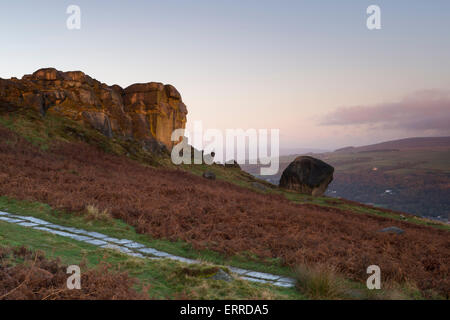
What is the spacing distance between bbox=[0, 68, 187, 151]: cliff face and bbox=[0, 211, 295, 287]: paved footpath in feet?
88.8

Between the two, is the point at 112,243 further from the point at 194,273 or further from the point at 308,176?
the point at 308,176

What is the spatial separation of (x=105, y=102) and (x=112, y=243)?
4464 cm

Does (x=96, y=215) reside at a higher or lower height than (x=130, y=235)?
higher

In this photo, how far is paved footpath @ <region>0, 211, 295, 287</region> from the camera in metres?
8.52

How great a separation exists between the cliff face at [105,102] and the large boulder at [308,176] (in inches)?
854

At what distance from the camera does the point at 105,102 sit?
167 feet

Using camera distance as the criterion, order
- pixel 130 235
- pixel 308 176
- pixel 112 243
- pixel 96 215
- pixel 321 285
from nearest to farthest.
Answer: pixel 321 285
pixel 112 243
pixel 130 235
pixel 96 215
pixel 308 176

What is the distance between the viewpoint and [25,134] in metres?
28.7

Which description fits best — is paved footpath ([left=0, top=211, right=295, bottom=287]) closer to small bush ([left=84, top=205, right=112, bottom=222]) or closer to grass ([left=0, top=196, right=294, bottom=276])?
grass ([left=0, top=196, right=294, bottom=276])

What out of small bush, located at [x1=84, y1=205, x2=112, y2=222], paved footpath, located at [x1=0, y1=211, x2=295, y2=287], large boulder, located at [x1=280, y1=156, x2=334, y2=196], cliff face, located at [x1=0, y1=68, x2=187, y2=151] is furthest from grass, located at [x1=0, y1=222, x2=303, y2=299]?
large boulder, located at [x1=280, y1=156, x2=334, y2=196]

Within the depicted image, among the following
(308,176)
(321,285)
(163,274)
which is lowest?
(308,176)

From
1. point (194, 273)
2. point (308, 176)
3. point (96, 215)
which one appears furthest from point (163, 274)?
point (308, 176)

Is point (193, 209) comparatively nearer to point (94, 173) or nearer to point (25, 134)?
point (94, 173)
